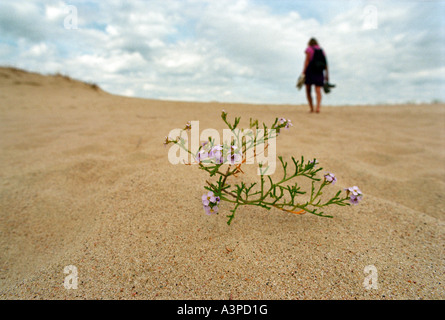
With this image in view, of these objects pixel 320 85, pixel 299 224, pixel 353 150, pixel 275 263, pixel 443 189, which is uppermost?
pixel 320 85

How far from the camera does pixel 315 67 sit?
578 centimetres

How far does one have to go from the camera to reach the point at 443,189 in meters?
1.96

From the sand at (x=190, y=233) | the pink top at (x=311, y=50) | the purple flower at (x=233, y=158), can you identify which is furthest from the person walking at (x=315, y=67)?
the purple flower at (x=233, y=158)

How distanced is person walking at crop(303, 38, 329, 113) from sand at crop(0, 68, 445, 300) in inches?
140

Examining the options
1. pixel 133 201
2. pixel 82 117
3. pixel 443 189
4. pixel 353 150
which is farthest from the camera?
pixel 82 117

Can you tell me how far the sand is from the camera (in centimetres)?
108

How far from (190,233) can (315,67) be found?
5.60 m

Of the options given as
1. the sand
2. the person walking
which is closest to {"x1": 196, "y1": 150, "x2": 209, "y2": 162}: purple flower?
the sand

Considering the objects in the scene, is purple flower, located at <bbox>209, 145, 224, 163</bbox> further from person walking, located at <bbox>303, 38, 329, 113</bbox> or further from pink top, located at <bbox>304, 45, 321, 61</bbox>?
pink top, located at <bbox>304, 45, 321, 61</bbox>

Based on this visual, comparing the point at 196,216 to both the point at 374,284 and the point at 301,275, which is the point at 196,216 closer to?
the point at 301,275

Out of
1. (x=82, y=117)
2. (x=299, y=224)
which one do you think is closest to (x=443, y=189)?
(x=299, y=224)

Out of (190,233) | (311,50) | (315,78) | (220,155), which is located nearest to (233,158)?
(220,155)

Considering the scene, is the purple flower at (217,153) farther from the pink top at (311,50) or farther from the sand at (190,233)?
the pink top at (311,50)
